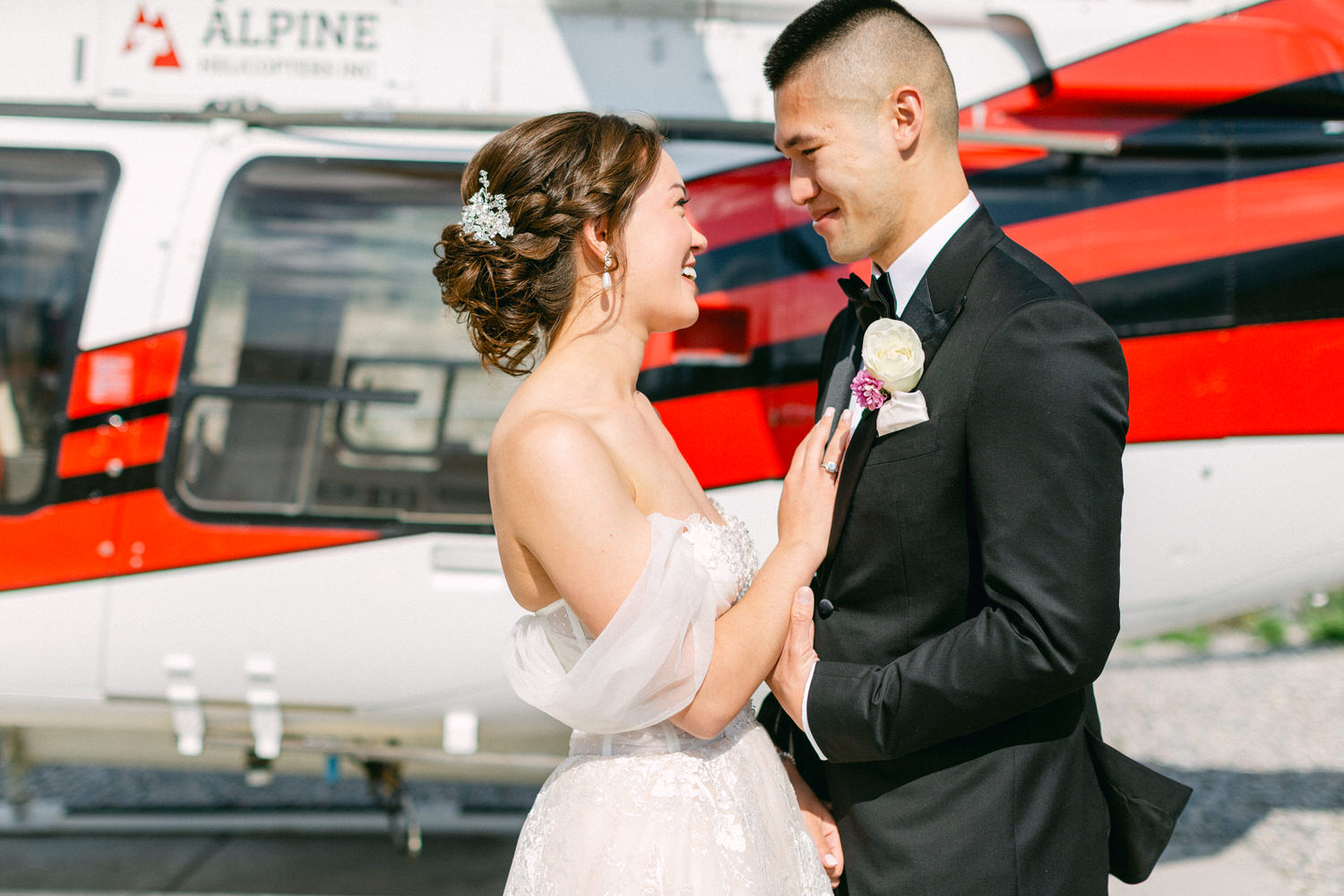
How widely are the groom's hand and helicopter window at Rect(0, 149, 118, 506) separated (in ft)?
8.90

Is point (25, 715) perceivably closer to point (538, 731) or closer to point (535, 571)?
point (538, 731)

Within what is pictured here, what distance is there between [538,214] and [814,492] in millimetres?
654

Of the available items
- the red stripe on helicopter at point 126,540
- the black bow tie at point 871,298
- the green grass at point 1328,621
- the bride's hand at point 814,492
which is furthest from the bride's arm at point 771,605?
the green grass at point 1328,621

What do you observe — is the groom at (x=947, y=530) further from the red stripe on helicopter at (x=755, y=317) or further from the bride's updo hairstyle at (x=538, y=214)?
the red stripe on helicopter at (x=755, y=317)

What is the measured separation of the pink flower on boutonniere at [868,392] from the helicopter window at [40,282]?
2.76 m

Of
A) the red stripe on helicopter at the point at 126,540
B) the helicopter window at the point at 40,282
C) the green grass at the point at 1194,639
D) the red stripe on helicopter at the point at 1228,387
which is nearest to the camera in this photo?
the red stripe on helicopter at the point at 1228,387

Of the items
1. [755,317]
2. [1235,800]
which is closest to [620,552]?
[755,317]

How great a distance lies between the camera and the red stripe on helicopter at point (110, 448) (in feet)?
10.3

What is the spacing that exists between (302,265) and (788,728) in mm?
2289

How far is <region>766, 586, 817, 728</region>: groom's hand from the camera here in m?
1.58

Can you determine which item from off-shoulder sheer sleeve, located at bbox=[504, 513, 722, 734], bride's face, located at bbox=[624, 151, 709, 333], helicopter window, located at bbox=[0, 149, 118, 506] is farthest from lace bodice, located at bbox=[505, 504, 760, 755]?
helicopter window, located at bbox=[0, 149, 118, 506]

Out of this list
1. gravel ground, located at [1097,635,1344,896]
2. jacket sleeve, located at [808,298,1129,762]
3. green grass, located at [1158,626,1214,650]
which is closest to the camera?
jacket sleeve, located at [808,298,1129,762]

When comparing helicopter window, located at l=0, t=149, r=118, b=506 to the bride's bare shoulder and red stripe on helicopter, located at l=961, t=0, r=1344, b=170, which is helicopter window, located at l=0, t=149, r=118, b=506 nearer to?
the bride's bare shoulder

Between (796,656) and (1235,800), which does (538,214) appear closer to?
(796,656)
